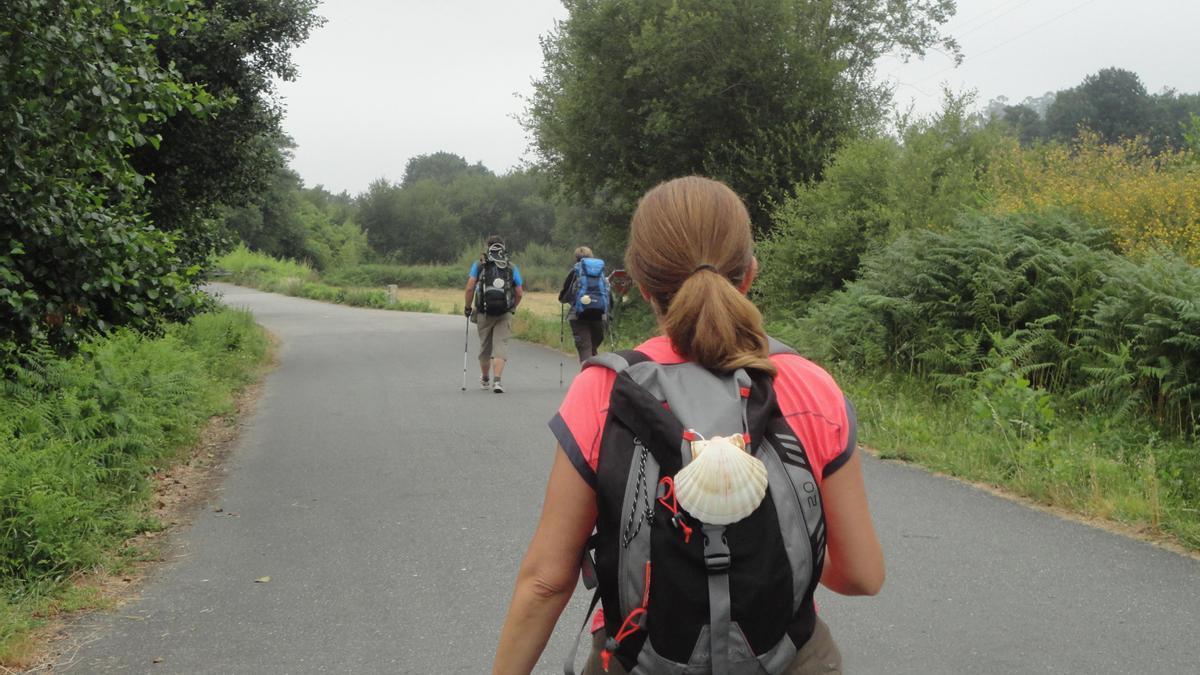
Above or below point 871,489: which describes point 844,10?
above

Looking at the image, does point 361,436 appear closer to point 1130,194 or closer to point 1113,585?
point 1113,585

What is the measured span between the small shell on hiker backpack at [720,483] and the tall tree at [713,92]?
1901 centimetres

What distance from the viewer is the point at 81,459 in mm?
7426

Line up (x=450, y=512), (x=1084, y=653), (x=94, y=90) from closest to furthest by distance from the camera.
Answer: (x=1084, y=653), (x=94, y=90), (x=450, y=512)

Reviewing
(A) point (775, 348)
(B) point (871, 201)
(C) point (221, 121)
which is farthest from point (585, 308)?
(A) point (775, 348)

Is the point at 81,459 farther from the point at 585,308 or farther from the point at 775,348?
the point at 585,308

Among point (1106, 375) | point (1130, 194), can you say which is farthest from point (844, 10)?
point (1106, 375)

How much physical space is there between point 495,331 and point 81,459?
736 cm

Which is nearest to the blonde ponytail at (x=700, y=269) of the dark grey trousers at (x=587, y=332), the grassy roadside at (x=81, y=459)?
the grassy roadside at (x=81, y=459)

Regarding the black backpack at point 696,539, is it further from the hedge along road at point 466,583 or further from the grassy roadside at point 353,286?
the grassy roadside at point 353,286

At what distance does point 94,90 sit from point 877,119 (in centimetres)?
1906

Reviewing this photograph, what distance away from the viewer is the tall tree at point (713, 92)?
71.1 ft

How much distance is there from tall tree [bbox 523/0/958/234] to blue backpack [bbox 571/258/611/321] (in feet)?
25.0

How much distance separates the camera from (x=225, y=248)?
17.2 metres
